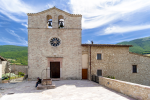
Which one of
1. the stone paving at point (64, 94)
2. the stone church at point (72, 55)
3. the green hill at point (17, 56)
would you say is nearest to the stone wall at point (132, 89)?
the stone paving at point (64, 94)

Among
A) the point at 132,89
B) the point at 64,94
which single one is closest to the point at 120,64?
the point at 132,89

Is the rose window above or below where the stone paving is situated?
above

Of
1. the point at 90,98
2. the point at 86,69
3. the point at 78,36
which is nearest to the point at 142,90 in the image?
the point at 90,98

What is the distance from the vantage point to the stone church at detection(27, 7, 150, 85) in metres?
16.5

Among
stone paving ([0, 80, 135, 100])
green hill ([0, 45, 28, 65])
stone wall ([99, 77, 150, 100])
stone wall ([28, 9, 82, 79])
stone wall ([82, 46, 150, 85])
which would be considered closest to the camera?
stone wall ([99, 77, 150, 100])

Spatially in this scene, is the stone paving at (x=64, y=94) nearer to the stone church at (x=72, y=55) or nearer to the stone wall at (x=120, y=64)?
the stone church at (x=72, y=55)

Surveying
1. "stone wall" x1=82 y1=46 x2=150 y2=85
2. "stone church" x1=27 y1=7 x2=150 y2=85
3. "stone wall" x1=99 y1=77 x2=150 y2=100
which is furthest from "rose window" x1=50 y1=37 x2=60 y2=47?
"stone wall" x1=99 y1=77 x2=150 y2=100

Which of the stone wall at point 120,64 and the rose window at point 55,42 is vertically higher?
the rose window at point 55,42

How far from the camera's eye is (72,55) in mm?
16812

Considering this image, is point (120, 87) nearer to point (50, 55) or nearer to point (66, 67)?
point (66, 67)

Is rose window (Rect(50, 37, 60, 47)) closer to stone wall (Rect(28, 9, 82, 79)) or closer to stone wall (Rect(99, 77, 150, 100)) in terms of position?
stone wall (Rect(28, 9, 82, 79))

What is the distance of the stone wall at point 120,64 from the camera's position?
55.5 ft

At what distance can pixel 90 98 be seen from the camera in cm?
815

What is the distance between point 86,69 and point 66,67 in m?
3.24
